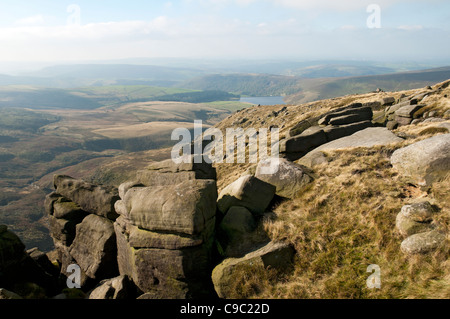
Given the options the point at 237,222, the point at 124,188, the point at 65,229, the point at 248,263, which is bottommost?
the point at 65,229

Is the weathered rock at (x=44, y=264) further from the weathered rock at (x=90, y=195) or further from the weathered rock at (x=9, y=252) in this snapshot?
the weathered rock at (x=90, y=195)

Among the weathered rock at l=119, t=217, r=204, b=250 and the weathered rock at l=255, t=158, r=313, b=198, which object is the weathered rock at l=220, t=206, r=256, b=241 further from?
the weathered rock at l=255, t=158, r=313, b=198

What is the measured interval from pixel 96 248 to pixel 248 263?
420 inches

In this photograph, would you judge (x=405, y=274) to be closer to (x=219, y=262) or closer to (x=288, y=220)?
(x=288, y=220)

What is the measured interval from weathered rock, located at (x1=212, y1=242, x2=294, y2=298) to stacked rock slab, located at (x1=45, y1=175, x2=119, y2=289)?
840 centimetres

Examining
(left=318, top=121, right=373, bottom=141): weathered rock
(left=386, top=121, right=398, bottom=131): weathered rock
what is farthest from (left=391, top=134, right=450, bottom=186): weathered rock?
Result: (left=386, top=121, right=398, bottom=131): weathered rock

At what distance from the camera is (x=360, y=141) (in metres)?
23.6

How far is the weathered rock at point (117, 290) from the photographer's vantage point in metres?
13.9

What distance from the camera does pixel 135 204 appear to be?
14805 millimetres

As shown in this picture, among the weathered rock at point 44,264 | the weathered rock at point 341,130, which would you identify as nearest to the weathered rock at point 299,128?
the weathered rock at point 341,130

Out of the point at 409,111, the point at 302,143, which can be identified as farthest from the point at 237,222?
the point at 409,111

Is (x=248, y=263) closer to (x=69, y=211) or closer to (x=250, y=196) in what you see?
(x=250, y=196)

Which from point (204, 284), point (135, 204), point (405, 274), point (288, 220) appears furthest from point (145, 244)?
point (405, 274)

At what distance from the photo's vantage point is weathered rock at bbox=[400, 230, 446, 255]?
10.9m
